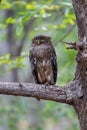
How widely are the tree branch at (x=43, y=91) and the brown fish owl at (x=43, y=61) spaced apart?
1.23 meters

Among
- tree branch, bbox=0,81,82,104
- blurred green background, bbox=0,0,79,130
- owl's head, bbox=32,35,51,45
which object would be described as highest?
tree branch, bbox=0,81,82,104

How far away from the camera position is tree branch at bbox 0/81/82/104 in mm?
4434

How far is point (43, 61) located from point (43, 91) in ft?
4.36

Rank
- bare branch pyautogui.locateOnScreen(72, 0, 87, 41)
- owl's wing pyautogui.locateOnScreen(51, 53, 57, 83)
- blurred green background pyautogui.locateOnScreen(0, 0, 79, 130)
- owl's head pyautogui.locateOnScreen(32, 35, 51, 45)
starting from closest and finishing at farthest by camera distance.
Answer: bare branch pyautogui.locateOnScreen(72, 0, 87, 41)
owl's wing pyautogui.locateOnScreen(51, 53, 57, 83)
owl's head pyautogui.locateOnScreen(32, 35, 51, 45)
blurred green background pyautogui.locateOnScreen(0, 0, 79, 130)

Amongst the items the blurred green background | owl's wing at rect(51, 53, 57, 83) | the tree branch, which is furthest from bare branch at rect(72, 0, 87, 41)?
the blurred green background

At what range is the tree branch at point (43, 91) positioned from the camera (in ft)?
14.5

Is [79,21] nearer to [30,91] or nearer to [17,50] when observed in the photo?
[30,91]

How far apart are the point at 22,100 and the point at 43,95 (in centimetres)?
540

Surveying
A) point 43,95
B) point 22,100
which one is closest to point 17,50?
point 22,100

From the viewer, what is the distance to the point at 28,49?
1058 centimetres

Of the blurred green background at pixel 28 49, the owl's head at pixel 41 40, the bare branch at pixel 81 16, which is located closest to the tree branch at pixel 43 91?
the bare branch at pixel 81 16

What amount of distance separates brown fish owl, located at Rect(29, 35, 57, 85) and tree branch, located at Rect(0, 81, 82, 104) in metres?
1.23

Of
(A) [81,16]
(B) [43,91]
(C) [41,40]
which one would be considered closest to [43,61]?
(C) [41,40]

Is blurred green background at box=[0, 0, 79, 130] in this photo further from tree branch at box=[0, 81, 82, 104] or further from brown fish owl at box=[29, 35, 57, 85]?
tree branch at box=[0, 81, 82, 104]
